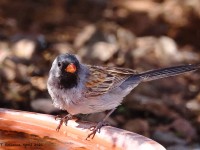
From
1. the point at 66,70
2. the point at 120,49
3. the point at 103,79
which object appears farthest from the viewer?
the point at 120,49

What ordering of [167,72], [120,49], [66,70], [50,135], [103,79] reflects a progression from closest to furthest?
[50,135], [66,70], [103,79], [167,72], [120,49]

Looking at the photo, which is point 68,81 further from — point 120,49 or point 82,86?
point 120,49

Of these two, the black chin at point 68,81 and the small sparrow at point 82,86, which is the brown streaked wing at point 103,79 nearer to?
the small sparrow at point 82,86

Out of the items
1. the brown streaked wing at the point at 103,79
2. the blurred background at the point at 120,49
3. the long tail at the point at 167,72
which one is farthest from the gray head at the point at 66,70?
the blurred background at the point at 120,49

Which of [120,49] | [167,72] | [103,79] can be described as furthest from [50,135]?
[120,49]

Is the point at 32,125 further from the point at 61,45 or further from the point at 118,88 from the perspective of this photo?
the point at 61,45

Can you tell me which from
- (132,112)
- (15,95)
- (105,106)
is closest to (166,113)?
(132,112)
